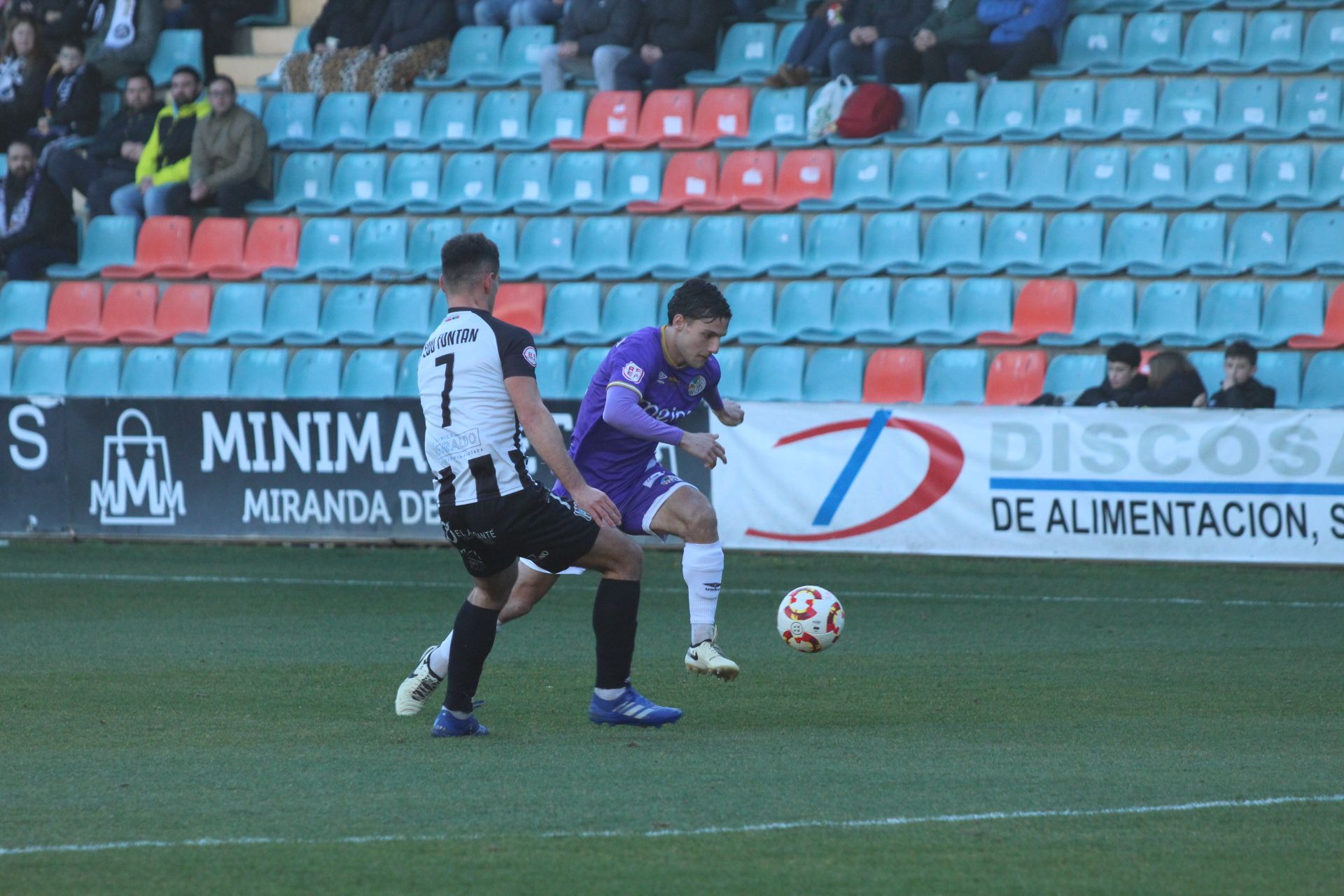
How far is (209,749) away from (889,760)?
241cm

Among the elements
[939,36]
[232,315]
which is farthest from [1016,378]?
[232,315]

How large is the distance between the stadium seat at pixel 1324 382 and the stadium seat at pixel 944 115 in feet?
13.7

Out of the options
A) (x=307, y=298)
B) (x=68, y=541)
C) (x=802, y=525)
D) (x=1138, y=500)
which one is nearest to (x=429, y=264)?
(x=307, y=298)

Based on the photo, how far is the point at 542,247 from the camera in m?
18.1

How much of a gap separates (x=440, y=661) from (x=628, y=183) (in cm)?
1156

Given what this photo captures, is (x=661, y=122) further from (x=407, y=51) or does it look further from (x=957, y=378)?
(x=957, y=378)

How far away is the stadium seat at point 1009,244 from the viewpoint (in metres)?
16.4

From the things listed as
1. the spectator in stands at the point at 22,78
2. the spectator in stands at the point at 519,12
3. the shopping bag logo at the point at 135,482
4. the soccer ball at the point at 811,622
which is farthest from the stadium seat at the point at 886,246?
the spectator in stands at the point at 22,78

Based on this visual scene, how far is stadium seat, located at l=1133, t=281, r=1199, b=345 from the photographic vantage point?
51.2 ft

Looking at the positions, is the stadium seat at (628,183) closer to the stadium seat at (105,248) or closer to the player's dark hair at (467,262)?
the stadium seat at (105,248)

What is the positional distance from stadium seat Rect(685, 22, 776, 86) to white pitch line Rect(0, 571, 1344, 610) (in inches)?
277

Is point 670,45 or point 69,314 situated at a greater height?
point 670,45

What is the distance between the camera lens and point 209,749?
6.55m

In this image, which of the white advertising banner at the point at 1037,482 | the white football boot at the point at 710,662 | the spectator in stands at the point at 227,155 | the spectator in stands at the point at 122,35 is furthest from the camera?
the spectator in stands at the point at 122,35
